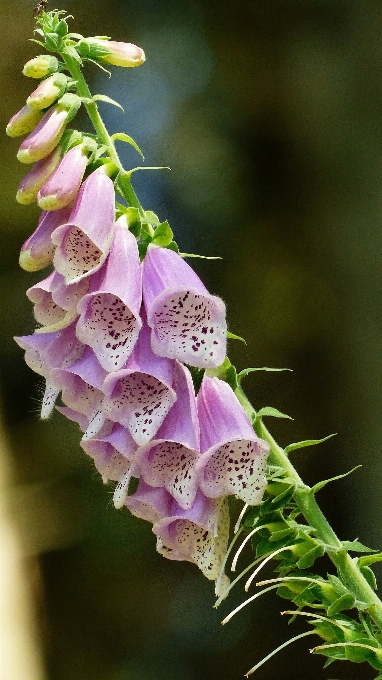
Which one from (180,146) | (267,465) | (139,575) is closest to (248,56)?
(180,146)

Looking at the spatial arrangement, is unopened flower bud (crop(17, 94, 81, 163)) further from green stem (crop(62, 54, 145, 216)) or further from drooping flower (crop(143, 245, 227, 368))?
drooping flower (crop(143, 245, 227, 368))

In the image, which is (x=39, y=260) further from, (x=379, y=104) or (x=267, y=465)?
(x=379, y=104)

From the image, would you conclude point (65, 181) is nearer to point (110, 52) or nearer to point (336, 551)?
point (110, 52)

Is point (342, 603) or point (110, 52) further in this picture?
point (110, 52)

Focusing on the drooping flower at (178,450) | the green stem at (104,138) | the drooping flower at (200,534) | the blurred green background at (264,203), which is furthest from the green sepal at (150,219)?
the blurred green background at (264,203)

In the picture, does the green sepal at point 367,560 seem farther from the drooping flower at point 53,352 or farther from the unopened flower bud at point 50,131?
the unopened flower bud at point 50,131

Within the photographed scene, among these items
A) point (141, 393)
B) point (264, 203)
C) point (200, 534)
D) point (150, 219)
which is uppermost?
point (150, 219)

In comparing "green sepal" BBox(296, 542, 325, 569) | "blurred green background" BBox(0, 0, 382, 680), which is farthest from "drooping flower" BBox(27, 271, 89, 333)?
"blurred green background" BBox(0, 0, 382, 680)

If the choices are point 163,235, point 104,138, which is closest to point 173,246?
point 163,235
